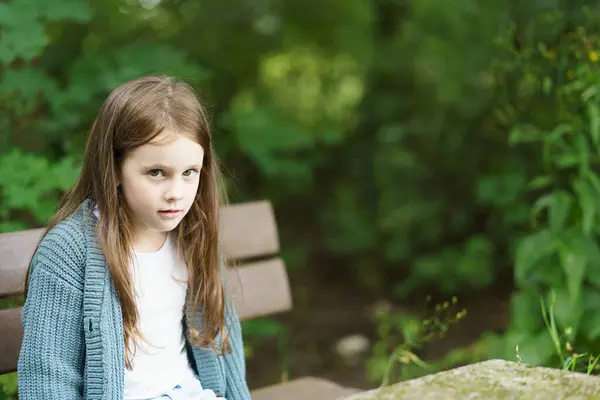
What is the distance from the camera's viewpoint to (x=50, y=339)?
191 centimetres

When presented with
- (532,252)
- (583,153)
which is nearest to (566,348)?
(532,252)

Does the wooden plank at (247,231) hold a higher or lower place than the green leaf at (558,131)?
lower

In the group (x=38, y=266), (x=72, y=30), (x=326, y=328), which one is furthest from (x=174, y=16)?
(x=38, y=266)

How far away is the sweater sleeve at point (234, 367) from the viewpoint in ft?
7.80

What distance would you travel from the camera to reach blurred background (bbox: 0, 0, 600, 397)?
10.2 feet

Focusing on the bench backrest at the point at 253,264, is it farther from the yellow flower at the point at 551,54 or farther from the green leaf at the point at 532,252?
the yellow flower at the point at 551,54

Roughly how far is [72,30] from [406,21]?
9.11 feet

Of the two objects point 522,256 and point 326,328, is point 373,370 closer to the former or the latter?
point 326,328

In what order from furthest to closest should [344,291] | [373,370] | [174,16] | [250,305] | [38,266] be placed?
1. [344,291]
2. [174,16]
3. [373,370]
4. [250,305]
5. [38,266]

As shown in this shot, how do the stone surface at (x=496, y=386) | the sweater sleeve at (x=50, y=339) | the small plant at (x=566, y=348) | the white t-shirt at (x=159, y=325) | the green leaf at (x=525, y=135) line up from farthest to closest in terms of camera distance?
the green leaf at (x=525, y=135)
the small plant at (x=566, y=348)
the white t-shirt at (x=159, y=325)
the sweater sleeve at (x=50, y=339)
the stone surface at (x=496, y=386)

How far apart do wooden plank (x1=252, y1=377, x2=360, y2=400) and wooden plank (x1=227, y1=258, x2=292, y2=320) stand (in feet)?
0.89

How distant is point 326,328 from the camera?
5664 mm

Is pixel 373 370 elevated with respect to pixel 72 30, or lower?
lower

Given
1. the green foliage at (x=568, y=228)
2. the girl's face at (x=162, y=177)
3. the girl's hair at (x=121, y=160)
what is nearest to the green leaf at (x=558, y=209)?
the green foliage at (x=568, y=228)
